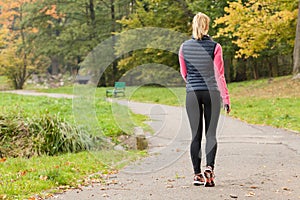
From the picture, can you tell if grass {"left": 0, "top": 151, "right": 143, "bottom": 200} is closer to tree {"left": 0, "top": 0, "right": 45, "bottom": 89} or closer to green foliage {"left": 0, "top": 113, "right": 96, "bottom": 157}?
green foliage {"left": 0, "top": 113, "right": 96, "bottom": 157}

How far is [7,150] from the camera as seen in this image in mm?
8703

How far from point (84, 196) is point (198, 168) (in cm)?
138

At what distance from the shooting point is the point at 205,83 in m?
5.46

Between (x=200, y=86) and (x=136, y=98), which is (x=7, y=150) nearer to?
(x=200, y=86)

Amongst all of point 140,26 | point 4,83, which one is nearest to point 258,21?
point 140,26

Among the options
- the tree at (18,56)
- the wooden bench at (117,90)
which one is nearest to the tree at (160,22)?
the wooden bench at (117,90)

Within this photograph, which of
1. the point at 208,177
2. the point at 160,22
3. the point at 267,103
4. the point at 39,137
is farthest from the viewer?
the point at 160,22

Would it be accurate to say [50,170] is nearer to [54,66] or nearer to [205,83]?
[205,83]

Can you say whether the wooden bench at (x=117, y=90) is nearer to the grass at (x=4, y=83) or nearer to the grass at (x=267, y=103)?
the grass at (x=267, y=103)

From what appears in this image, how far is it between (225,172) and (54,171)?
7.62 feet

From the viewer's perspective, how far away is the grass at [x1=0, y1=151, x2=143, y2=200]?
5566 millimetres

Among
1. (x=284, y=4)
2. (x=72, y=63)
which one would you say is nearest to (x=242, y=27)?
(x=284, y=4)

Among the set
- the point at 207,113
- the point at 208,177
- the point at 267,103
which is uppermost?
the point at 207,113

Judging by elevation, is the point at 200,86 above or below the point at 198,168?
above
